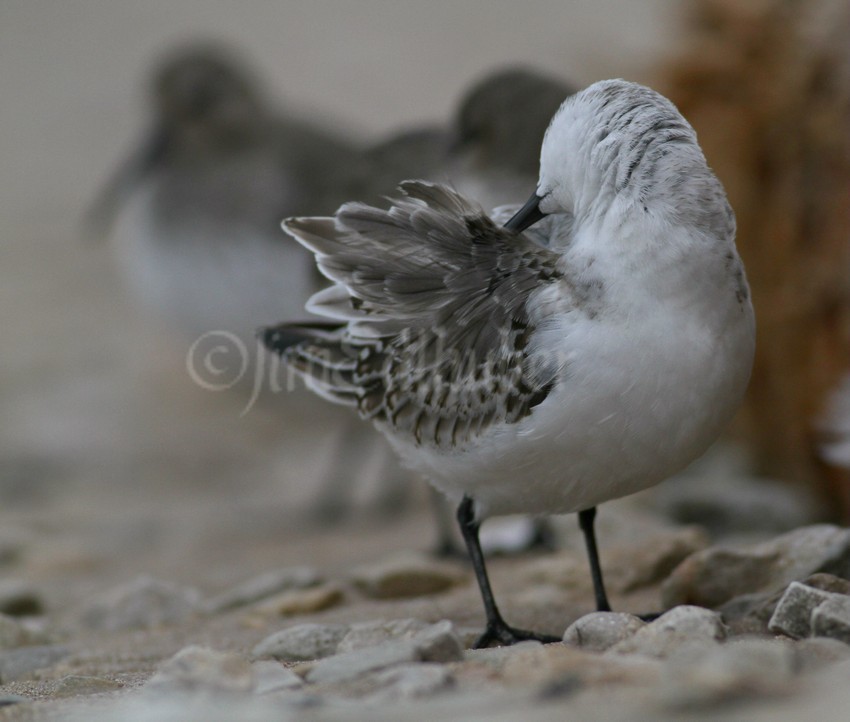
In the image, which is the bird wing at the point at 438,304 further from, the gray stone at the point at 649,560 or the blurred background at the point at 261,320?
the blurred background at the point at 261,320

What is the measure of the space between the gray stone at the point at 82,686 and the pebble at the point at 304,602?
967 mm

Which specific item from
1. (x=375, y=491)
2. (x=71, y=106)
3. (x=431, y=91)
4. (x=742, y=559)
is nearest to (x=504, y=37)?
(x=431, y=91)

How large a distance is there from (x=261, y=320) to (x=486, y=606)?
99.2 inches

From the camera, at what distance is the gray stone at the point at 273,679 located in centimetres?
235

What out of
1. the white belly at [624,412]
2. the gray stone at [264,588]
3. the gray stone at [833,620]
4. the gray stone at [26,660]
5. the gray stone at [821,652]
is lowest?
the gray stone at [821,652]

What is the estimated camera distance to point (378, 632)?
9.83 feet

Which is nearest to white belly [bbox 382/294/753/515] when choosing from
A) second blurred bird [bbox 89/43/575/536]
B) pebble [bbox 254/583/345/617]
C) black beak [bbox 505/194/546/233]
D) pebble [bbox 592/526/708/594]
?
black beak [bbox 505/194/546/233]

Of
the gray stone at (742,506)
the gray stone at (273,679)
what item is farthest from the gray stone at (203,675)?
the gray stone at (742,506)

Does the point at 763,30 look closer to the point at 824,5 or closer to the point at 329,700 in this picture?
the point at 824,5

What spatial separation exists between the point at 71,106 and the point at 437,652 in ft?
33.1

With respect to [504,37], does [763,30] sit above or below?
below

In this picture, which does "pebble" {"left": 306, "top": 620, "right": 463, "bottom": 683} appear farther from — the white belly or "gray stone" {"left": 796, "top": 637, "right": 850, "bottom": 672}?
"gray stone" {"left": 796, "top": 637, "right": 850, "bottom": 672}

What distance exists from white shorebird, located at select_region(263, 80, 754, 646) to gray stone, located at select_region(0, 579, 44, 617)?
63.9 inches

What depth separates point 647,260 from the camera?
2.61m
